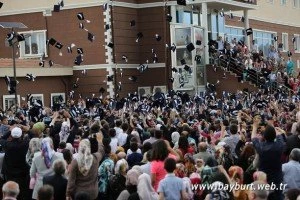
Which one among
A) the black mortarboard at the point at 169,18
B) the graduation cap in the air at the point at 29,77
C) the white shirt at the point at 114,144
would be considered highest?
the black mortarboard at the point at 169,18

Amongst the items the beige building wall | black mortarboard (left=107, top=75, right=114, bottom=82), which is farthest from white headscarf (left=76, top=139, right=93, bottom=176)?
the beige building wall

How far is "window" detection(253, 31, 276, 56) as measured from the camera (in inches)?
1928

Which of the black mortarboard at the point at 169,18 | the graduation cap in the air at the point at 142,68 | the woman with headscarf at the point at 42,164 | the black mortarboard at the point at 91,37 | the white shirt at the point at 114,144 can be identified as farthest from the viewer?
the graduation cap in the air at the point at 142,68

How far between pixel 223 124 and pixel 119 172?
4.74 m

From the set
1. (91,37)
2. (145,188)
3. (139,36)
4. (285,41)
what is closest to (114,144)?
(145,188)

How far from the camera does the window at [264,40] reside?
161 ft

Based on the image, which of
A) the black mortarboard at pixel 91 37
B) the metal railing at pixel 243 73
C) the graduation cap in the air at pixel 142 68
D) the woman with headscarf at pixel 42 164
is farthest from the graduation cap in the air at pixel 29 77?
the woman with headscarf at pixel 42 164

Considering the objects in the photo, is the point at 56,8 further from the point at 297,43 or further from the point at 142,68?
the point at 297,43

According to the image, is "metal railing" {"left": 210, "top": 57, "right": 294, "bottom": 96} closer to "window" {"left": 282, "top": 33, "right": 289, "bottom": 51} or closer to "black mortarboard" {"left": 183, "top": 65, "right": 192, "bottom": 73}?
"black mortarboard" {"left": 183, "top": 65, "right": 192, "bottom": 73}

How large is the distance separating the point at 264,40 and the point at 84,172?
138 ft

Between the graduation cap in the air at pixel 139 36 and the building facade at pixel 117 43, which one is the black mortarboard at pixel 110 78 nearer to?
the building facade at pixel 117 43

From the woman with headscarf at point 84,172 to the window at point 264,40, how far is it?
3907cm

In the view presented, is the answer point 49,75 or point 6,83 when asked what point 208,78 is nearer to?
point 49,75

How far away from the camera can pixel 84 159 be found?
10.1 m
